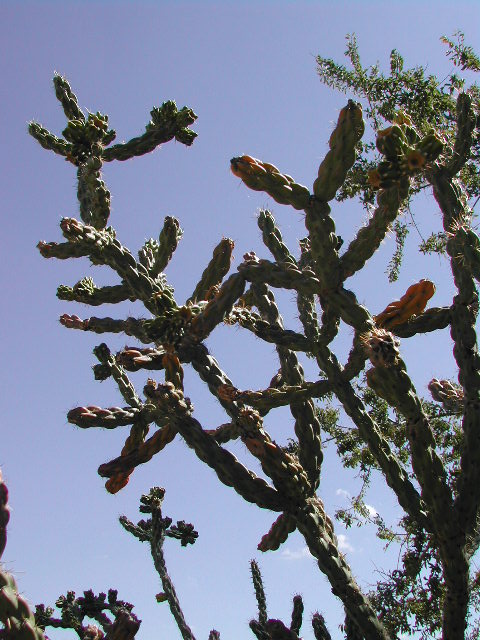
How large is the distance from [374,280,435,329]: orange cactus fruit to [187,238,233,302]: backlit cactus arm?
158cm

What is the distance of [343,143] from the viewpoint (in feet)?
13.3

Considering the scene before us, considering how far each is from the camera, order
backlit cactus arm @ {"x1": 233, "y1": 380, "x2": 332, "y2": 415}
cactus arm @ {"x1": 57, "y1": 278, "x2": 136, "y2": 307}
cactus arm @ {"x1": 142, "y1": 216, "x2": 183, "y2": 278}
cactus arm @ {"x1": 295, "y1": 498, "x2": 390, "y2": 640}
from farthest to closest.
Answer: cactus arm @ {"x1": 142, "y1": 216, "x2": 183, "y2": 278}
cactus arm @ {"x1": 57, "y1": 278, "x2": 136, "y2": 307}
backlit cactus arm @ {"x1": 233, "y1": 380, "x2": 332, "y2": 415}
cactus arm @ {"x1": 295, "y1": 498, "x2": 390, "y2": 640}

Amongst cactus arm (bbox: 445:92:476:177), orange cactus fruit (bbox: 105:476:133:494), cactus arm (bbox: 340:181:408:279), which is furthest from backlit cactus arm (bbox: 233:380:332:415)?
cactus arm (bbox: 445:92:476:177)

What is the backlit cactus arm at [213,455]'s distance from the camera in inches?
157

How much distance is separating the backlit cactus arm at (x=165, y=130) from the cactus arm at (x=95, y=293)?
3.79 ft

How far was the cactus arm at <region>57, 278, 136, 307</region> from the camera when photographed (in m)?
5.38

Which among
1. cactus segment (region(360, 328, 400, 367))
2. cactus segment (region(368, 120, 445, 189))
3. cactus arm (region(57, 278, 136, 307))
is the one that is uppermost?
cactus segment (region(368, 120, 445, 189))

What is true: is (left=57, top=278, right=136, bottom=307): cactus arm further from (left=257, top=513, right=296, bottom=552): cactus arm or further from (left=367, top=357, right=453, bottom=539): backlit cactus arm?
(left=367, top=357, right=453, bottom=539): backlit cactus arm

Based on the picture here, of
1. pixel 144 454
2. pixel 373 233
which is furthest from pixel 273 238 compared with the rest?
pixel 144 454

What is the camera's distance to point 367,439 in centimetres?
458

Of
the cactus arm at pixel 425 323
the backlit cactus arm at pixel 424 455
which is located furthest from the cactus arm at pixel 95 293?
the backlit cactus arm at pixel 424 455

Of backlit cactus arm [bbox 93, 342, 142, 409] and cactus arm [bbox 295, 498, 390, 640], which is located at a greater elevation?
backlit cactus arm [bbox 93, 342, 142, 409]

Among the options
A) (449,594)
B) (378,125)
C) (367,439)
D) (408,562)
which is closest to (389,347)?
(367,439)

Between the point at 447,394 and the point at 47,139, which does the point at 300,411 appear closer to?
the point at 447,394
